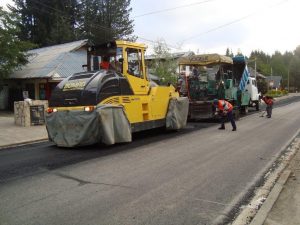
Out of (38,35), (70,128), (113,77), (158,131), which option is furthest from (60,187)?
(38,35)

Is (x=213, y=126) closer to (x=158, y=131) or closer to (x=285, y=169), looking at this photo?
(x=158, y=131)

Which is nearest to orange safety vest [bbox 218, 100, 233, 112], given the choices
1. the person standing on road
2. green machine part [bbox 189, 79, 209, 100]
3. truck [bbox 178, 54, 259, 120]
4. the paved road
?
truck [bbox 178, 54, 259, 120]

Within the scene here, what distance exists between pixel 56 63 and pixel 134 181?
23600mm

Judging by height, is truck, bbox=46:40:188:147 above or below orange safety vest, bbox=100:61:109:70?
below

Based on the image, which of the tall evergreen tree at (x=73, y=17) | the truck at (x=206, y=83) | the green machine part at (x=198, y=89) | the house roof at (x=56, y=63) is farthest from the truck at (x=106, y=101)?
the tall evergreen tree at (x=73, y=17)

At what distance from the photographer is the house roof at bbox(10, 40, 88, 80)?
2834cm

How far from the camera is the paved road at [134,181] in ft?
19.0

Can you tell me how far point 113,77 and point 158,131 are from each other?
163 inches

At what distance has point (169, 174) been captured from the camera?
26.9ft

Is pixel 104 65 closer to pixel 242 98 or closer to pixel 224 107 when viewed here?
pixel 224 107

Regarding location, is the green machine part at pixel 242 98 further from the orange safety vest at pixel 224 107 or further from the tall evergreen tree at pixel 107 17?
the tall evergreen tree at pixel 107 17

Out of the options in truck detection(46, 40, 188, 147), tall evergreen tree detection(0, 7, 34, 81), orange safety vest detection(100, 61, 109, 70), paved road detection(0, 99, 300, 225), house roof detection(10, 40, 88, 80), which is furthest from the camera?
house roof detection(10, 40, 88, 80)

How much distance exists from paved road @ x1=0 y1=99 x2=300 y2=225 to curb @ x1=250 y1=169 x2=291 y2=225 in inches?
16.4

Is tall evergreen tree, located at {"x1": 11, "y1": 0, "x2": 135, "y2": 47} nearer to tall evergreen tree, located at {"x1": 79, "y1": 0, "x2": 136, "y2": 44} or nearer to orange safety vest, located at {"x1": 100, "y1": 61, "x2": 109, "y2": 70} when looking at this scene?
tall evergreen tree, located at {"x1": 79, "y1": 0, "x2": 136, "y2": 44}
